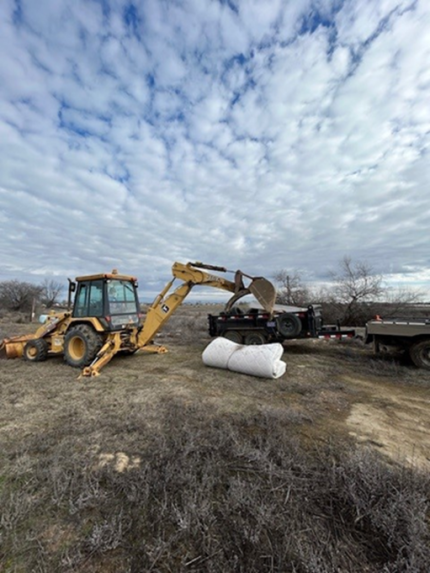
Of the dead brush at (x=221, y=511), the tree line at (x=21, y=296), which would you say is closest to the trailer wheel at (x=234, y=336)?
the dead brush at (x=221, y=511)

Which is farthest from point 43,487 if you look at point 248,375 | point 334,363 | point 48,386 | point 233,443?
point 334,363

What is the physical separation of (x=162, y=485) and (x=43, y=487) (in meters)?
1.07

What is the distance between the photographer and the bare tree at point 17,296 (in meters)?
31.4

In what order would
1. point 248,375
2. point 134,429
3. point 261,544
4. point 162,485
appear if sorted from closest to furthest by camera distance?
point 261,544 → point 162,485 → point 134,429 → point 248,375

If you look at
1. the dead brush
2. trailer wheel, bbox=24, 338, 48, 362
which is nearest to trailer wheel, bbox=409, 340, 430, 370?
the dead brush

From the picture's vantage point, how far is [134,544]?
6.12ft

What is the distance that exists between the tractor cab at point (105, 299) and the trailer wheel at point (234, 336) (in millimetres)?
3159

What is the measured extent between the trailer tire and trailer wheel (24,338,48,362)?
22.9 feet

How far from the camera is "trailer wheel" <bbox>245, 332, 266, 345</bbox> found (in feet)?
29.0

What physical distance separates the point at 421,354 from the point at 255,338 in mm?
4363

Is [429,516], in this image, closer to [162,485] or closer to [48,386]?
[162,485]

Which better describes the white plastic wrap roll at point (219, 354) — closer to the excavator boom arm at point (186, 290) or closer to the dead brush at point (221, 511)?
the excavator boom arm at point (186, 290)

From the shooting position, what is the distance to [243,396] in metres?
4.94

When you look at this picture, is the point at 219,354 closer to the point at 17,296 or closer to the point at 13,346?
the point at 13,346
